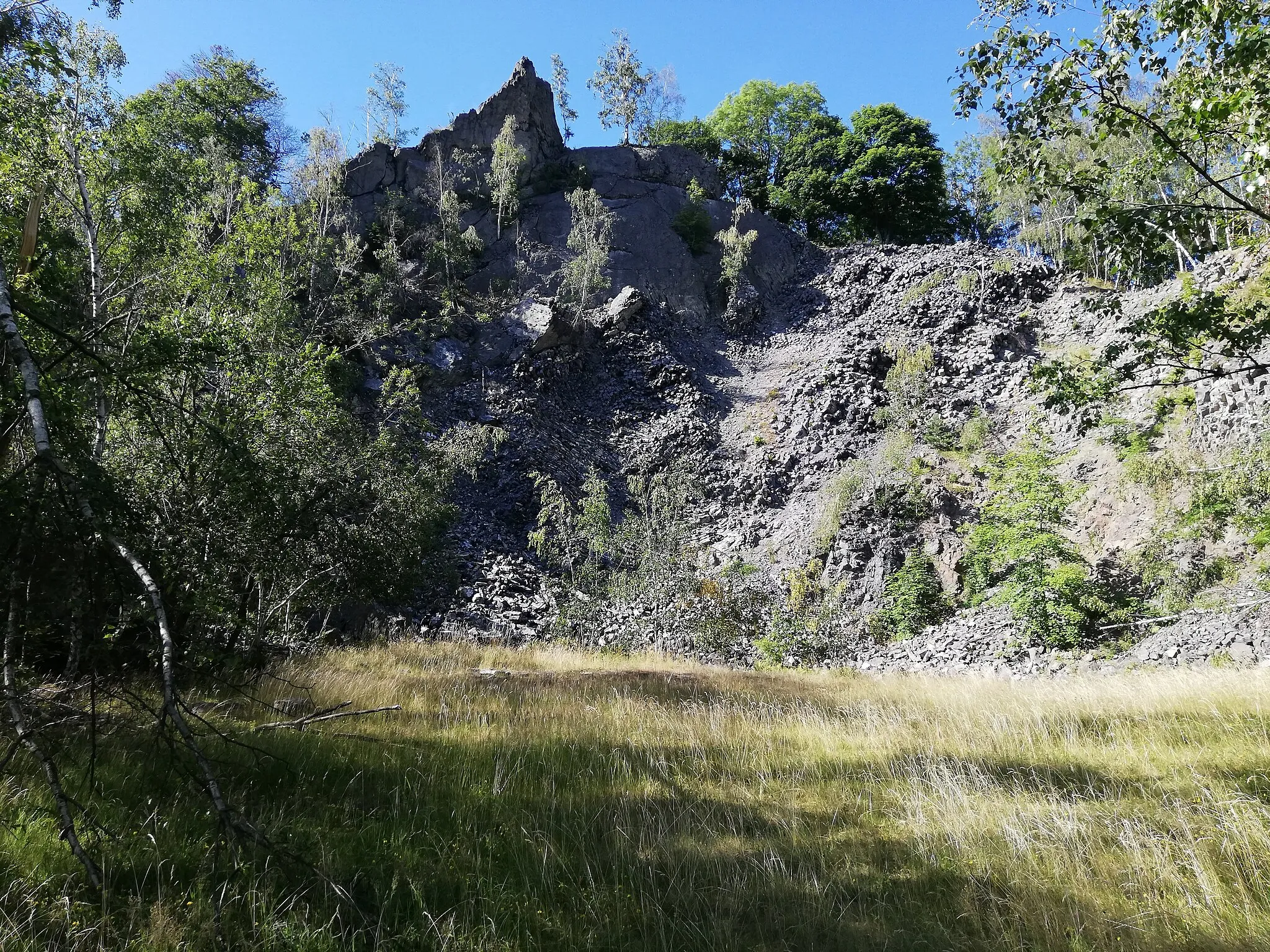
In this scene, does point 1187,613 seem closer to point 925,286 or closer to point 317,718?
point 317,718

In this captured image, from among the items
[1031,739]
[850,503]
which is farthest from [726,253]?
[1031,739]

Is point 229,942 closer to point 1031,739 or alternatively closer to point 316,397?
point 1031,739

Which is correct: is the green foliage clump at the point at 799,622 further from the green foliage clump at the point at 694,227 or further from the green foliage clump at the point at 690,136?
the green foliage clump at the point at 690,136

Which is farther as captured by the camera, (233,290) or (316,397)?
(233,290)

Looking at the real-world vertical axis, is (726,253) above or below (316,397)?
above

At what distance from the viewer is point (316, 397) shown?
981 cm

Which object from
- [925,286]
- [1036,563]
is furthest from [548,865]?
[925,286]

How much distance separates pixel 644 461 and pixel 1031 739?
21.8m

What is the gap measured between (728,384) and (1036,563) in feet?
61.1

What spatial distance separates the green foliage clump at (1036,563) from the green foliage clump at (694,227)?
85.8 feet

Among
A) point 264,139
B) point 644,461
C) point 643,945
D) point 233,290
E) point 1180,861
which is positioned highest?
point 264,139

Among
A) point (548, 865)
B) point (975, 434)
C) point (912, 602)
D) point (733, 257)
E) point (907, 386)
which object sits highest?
point (733, 257)

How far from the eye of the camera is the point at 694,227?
38031mm

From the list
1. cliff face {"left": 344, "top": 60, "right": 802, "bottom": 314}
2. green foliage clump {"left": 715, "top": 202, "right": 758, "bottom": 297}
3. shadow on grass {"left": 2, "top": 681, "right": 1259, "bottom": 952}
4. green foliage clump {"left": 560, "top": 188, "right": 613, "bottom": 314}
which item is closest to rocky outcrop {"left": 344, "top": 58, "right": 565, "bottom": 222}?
cliff face {"left": 344, "top": 60, "right": 802, "bottom": 314}
